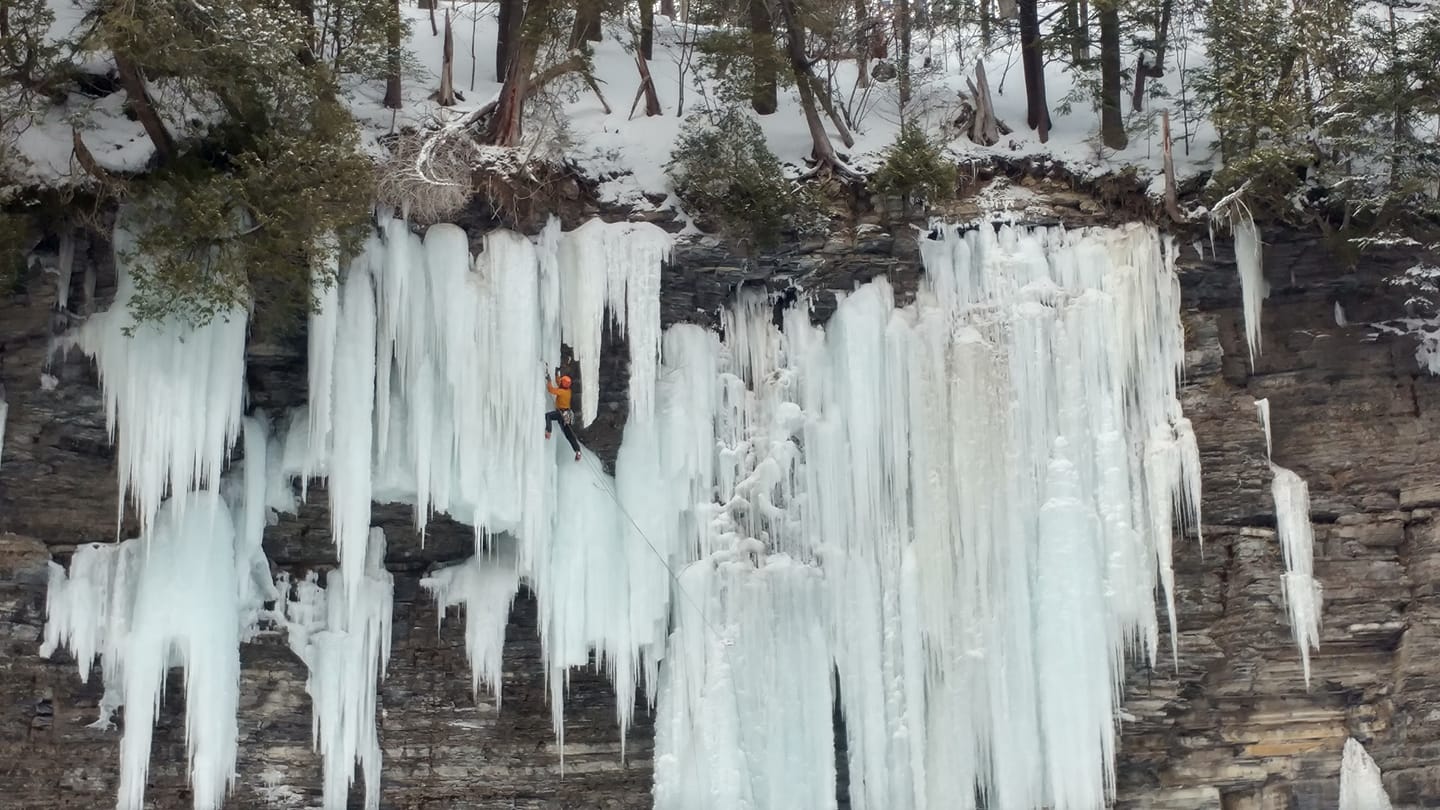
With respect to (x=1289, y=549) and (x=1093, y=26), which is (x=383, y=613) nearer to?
(x=1289, y=549)

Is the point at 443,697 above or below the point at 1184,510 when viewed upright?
below

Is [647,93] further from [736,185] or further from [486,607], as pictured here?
[486,607]

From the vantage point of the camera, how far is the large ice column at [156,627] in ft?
34.8

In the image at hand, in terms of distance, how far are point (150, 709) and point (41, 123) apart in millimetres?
5098

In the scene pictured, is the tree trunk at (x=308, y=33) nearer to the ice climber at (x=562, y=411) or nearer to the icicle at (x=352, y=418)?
the icicle at (x=352, y=418)

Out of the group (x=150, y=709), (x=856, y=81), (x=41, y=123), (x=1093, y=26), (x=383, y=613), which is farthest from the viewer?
(x=856, y=81)

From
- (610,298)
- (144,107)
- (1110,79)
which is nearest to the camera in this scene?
(144,107)

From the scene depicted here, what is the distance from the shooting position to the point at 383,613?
1138cm

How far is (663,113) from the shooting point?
1302 centimetres

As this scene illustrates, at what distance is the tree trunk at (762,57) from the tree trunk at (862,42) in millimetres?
1538

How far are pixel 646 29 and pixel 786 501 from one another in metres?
5.91

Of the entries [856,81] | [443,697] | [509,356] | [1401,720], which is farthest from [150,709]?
[1401,720]

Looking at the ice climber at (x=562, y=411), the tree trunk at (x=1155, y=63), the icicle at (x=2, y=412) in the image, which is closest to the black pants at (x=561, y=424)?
the ice climber at (x=562, y=411)

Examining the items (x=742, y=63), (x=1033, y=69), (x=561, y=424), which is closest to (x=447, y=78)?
(x=742, y=63)
